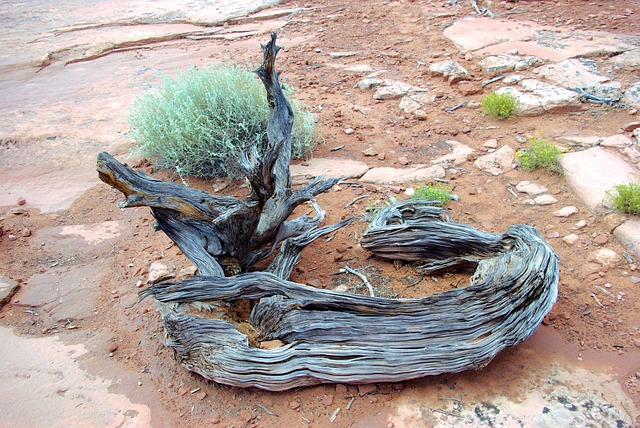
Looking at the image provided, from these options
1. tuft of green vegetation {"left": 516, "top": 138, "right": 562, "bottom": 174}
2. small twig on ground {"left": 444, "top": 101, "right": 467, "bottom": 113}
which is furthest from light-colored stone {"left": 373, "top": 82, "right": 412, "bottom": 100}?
tuft of green vegetation {"left": 516, "top": 138, "right": 562, "bottom": 174}

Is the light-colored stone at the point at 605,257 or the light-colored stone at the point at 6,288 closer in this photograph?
the light-colored stone at the point at 605,257

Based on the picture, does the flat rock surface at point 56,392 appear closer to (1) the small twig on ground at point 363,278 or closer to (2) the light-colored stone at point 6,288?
(2) the light-colored stone at point 6,288

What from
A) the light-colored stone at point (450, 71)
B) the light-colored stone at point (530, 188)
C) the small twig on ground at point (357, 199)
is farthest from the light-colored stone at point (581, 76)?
the small twig on ground at point (357, 199)

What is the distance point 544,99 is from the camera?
443 centimetres

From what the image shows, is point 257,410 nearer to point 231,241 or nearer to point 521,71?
point 231,241

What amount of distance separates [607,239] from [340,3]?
262 inches

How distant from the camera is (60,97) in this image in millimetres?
6059

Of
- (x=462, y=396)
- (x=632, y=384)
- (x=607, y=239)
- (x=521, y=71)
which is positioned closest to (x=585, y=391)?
(x=632, y=384)

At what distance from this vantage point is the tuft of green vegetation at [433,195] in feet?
11.3

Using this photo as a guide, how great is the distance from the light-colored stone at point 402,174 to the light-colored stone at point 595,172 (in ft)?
2.80

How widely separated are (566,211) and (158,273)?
2.48m

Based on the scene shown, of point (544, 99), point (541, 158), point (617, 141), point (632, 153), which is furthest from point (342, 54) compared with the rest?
point (632, 153)

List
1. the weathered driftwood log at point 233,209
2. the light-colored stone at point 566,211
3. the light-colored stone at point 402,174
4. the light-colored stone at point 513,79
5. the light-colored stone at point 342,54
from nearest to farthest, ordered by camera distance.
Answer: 1. the weathered driftwood log at point 233,209
2. the light-colored stone at point 566,211
3. the light-colored stone at point 402,174
4. the light-colored stone at point 513,79
5. the light-colored stone at point 342,54

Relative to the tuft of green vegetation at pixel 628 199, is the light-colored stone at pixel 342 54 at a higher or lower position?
lower
